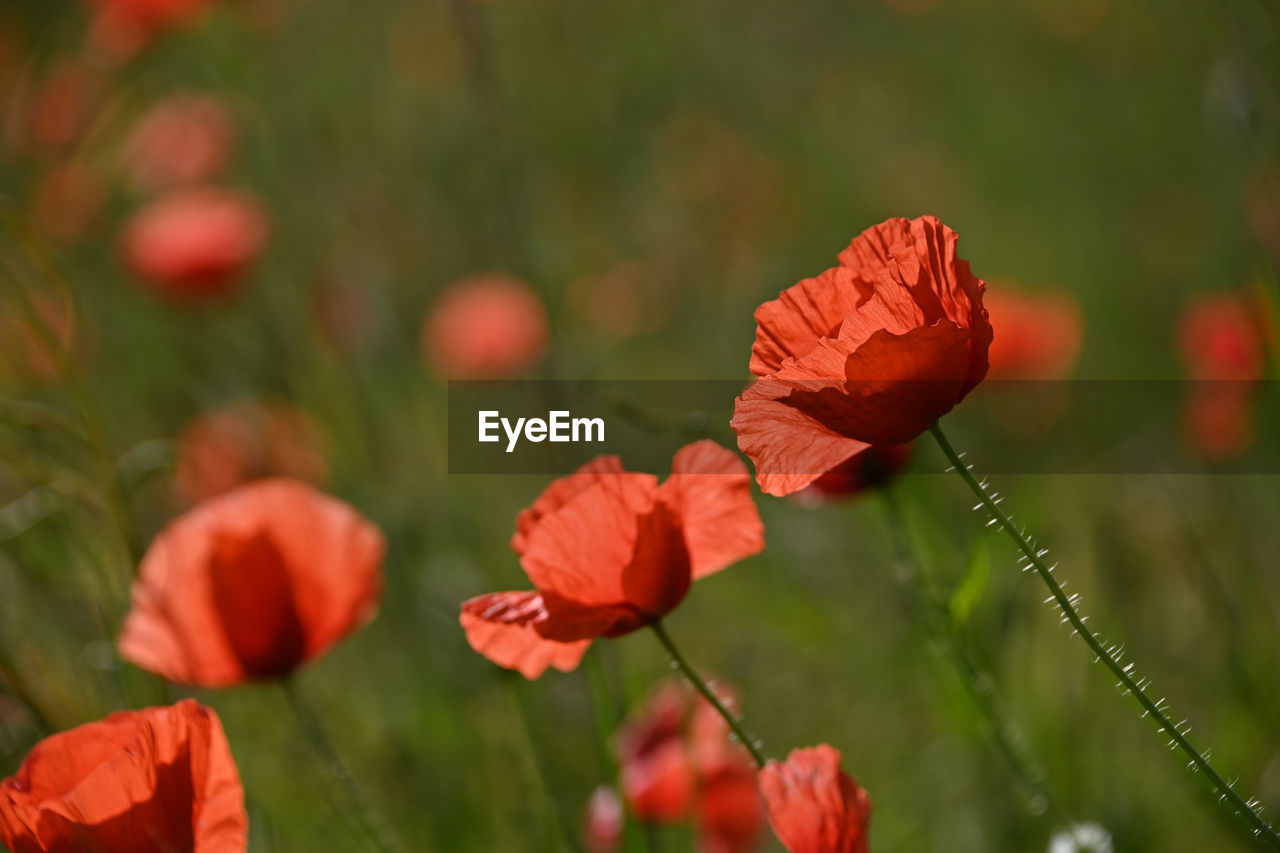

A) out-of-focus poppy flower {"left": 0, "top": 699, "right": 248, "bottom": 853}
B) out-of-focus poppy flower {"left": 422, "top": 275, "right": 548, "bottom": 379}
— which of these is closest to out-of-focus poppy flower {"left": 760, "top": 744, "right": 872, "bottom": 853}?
out-of-focus poppy flower {"left": 0, "top": 699, "right": 248, "bottom": 853}

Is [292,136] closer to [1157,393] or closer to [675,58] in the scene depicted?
[675,58]

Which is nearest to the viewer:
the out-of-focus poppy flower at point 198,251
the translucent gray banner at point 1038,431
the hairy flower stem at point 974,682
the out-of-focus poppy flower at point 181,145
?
the hairy flower stem at point 974,682

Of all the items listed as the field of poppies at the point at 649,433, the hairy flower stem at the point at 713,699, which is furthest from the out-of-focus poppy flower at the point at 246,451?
the hairy flower stem at the point at 713,699

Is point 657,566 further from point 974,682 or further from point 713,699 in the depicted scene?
point 974,682

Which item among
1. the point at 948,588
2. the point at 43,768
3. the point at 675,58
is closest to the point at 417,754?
the point at 948,588
